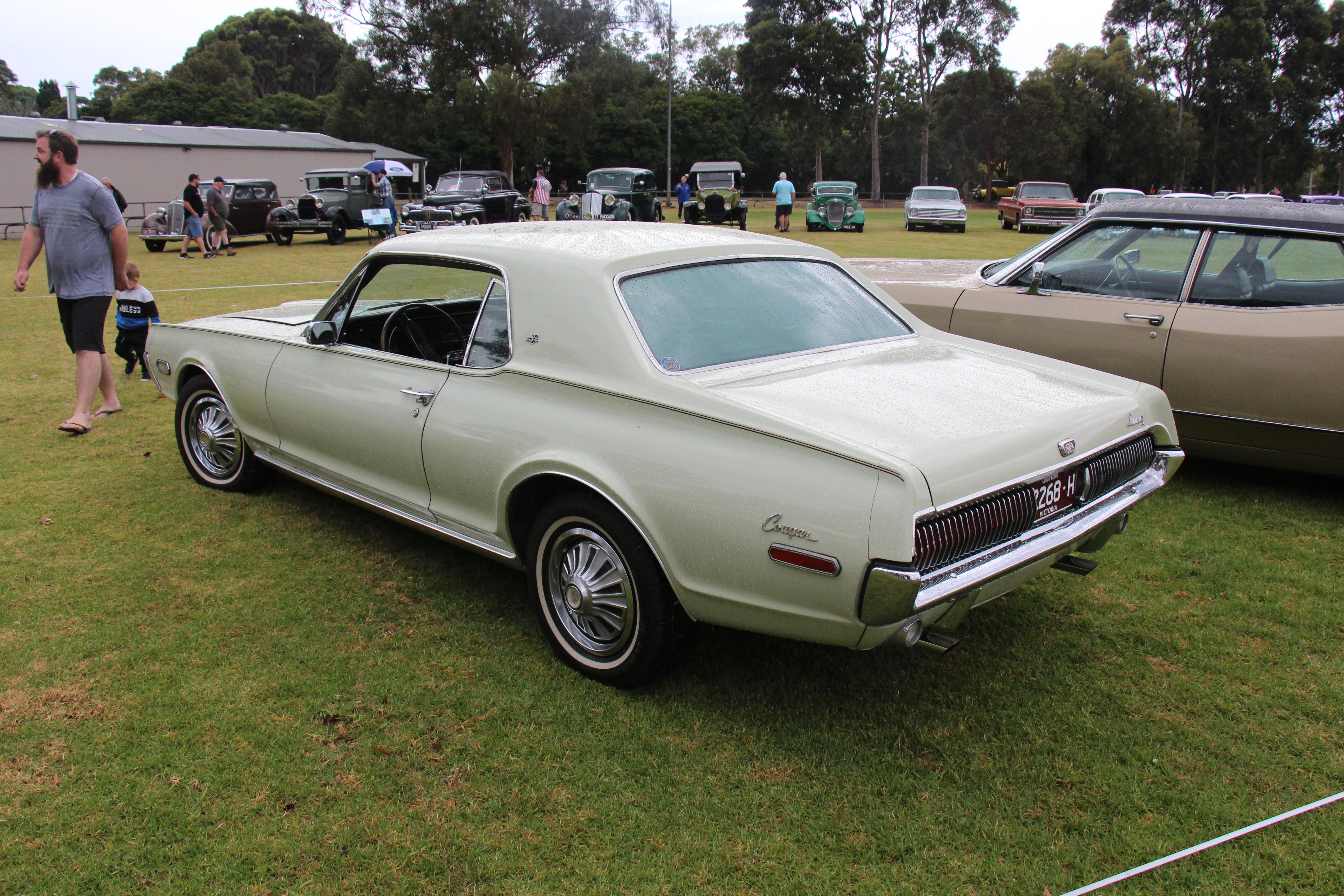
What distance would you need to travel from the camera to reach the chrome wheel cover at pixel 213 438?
15.4ft

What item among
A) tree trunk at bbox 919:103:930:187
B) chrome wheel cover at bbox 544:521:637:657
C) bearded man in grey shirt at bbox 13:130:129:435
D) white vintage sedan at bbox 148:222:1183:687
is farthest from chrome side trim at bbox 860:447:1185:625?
tree trunk at bbox 919:103:930:187

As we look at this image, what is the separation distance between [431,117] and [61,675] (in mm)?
44174

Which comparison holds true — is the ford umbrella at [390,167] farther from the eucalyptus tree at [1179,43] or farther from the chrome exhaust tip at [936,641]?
the eucalyptus tree at [1179,43]

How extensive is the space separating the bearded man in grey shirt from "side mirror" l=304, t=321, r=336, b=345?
8.19 feet

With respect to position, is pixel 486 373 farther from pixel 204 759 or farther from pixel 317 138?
pixel 317 138

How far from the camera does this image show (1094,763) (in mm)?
2666

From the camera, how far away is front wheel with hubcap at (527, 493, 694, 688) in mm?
2787

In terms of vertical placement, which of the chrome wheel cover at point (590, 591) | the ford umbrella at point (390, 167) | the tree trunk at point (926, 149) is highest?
the tree trunk at point (926, 149)

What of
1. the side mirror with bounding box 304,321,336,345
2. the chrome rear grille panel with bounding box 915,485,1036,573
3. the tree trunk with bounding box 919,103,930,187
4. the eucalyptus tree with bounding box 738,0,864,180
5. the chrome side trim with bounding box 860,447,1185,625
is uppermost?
the eucalyptus tree with bounding box 738,0,864,180

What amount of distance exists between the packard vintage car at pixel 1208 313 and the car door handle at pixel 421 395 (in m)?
3.35

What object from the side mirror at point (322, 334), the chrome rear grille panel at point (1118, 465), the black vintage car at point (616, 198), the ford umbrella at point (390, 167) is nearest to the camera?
the chrome rear grille panel at point (1118, 465)

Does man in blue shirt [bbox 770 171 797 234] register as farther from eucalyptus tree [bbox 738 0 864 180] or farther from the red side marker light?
eucalyptus tree [bbox 738 0 864 180]

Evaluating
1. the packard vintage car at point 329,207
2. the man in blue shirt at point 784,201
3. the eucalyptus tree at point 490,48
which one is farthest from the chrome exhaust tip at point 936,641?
the eucalyptus tree at point 490,48

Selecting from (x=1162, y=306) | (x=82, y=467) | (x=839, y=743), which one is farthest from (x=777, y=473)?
(x=82, y=467)
